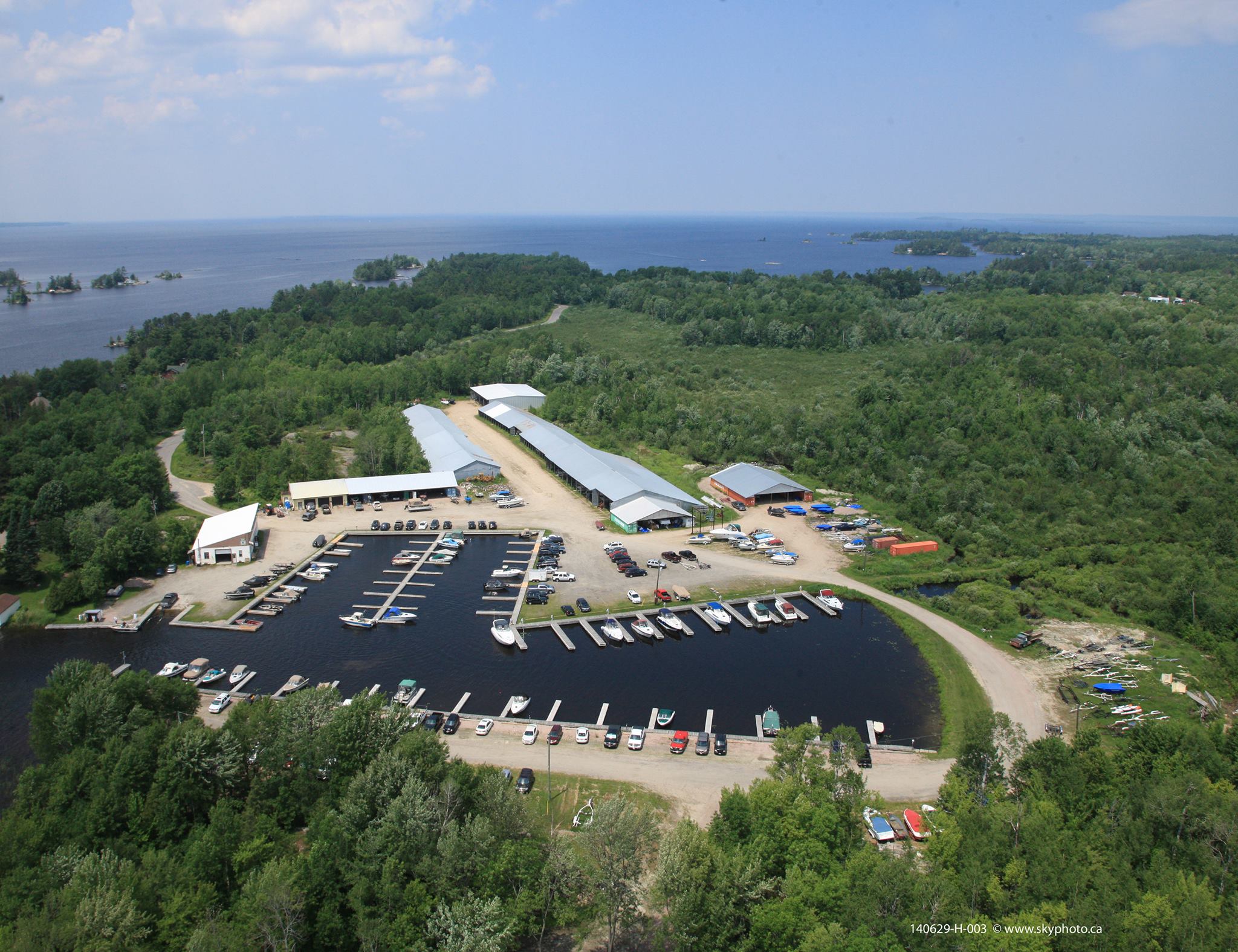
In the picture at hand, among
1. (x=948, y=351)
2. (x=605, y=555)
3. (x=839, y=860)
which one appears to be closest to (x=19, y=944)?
(x=839, y=860)

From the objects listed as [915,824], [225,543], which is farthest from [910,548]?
[225,543]

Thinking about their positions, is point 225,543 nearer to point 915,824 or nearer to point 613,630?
point 613,630

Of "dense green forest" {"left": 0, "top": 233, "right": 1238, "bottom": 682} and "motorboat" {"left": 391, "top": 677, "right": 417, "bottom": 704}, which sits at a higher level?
"dense green forest" {"left": 0, "top": 233, "right": 1238, "bottom": 682}

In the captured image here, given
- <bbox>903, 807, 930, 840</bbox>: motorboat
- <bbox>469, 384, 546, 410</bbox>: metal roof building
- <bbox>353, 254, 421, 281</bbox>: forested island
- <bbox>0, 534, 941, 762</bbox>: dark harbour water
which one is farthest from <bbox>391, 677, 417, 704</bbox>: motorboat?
<bbox>353, 254, 421, 281</bbox>: forested island

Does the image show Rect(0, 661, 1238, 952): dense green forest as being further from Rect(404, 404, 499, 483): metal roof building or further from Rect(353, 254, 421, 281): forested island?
Rect(353, 254, 421, 281): forested island

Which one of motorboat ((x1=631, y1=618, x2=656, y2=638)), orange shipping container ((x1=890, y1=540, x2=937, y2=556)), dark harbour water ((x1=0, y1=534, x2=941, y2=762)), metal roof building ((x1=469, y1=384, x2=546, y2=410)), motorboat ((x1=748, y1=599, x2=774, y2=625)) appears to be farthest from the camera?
metal roof building ((x1=469, y1=384, x2=546, y2=410))

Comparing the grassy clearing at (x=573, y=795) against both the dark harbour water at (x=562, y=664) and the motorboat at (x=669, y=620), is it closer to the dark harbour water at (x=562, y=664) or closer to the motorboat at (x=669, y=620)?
the dark harbour water at (x=562, y=664)
